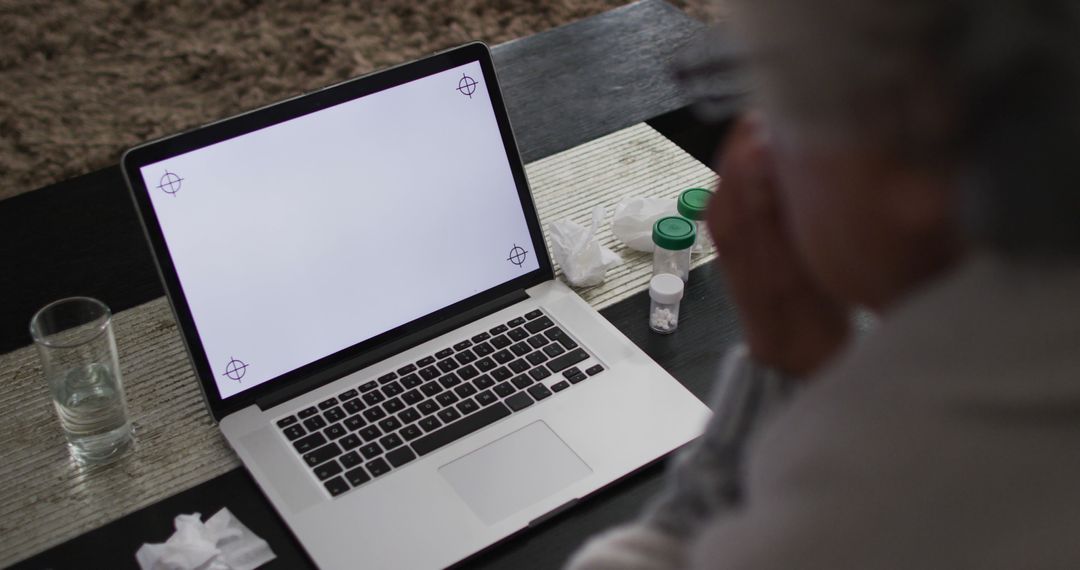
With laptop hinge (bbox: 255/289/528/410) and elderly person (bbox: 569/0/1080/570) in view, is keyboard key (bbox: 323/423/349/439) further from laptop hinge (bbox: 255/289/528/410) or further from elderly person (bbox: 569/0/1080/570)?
elderly person (bbox: 569/0/1080/570)

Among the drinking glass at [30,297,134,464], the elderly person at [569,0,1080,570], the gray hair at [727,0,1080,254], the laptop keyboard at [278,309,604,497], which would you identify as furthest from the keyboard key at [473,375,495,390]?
the gray hair at [727,0,1080,254]

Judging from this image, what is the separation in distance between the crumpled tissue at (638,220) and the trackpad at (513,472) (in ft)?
1.05

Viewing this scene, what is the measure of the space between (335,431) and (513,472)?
176 mm

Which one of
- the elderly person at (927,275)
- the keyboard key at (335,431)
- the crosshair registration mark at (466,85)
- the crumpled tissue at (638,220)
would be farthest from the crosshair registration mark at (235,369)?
the elderly person at (927,275)

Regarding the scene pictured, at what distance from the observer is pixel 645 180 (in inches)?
52.6

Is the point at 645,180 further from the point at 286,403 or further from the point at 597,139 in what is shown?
the point at 286,403

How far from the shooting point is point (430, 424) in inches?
38.9

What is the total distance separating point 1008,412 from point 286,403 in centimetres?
78

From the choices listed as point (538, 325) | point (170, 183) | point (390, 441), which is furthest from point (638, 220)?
point (170, 183)

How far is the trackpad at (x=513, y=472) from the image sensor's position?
36.0 inches

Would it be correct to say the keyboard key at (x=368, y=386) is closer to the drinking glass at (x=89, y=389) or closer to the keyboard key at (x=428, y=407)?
the keyboard key at (x=428, y=407)

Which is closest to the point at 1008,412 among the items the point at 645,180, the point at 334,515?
the point at 334,515

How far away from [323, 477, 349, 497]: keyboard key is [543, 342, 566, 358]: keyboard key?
25 cm

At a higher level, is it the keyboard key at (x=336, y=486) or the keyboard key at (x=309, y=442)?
the keyboard key at (x=309, y=442)
